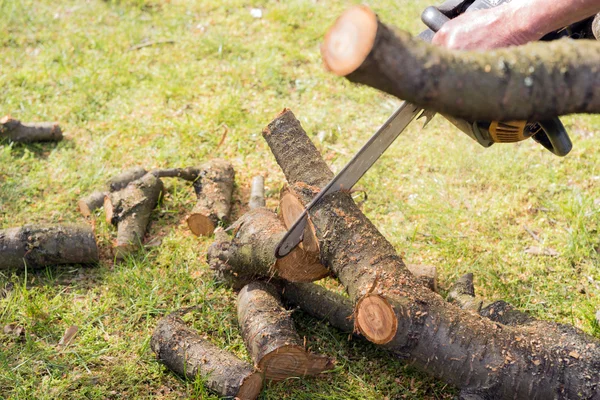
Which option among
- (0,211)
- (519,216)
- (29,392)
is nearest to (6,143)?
(0,211)

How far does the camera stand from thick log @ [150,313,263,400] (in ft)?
9.05

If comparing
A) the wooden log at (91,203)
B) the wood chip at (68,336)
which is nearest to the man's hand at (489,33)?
the wood chip at (68,336)

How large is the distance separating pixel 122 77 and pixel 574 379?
4266 mm

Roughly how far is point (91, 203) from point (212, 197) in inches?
32.2

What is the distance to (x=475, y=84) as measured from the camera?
154cm

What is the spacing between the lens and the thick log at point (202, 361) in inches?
109

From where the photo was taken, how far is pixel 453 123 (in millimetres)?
2709

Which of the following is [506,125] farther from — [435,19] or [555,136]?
[435,19]

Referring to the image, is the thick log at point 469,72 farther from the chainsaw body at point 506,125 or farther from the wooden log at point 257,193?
the wooden log at point 257,193

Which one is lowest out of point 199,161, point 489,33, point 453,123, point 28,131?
point 199,161

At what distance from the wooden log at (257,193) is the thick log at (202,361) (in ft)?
3.46

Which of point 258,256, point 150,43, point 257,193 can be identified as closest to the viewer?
point 258,256

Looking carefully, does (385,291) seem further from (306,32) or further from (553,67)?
(306,32)

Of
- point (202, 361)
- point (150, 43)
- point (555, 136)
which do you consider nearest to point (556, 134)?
point (555, 136)
